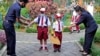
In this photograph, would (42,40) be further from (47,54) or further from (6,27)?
(6,27)

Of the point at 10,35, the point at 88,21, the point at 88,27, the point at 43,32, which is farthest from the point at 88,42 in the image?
the point at 10,35

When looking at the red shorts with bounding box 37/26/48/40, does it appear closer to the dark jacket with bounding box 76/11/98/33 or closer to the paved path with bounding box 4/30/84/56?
the paved path with bounding box 4/30/84/56

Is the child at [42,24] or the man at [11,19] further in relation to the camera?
the child at [42,24]

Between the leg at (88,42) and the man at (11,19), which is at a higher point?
the man at (11,19)

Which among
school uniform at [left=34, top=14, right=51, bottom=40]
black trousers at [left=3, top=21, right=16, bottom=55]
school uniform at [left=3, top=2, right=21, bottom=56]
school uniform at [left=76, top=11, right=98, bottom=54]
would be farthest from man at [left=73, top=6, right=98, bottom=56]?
black trousers at [left=3, top=21, right=16, bottom=55]

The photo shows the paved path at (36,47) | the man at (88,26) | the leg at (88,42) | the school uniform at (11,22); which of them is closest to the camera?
the school uniform at (11,22)

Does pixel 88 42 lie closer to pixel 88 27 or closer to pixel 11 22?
pixel 88 27

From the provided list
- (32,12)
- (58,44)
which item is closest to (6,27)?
(58,44)

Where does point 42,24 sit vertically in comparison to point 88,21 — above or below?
below

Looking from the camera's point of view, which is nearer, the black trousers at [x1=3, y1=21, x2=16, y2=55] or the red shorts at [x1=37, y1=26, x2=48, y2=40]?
the black trousers at [x1=3, y1=21, x2=16, y2=55]

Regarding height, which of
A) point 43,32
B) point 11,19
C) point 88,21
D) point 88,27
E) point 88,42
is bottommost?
point 88,42

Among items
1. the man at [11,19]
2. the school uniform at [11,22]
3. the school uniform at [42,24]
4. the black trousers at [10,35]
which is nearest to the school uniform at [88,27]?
the school uniform at [42,24]

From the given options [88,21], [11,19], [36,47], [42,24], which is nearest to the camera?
[11,19]

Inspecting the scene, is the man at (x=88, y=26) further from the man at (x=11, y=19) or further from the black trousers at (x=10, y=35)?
the black trousers at (x=10, y=35)
